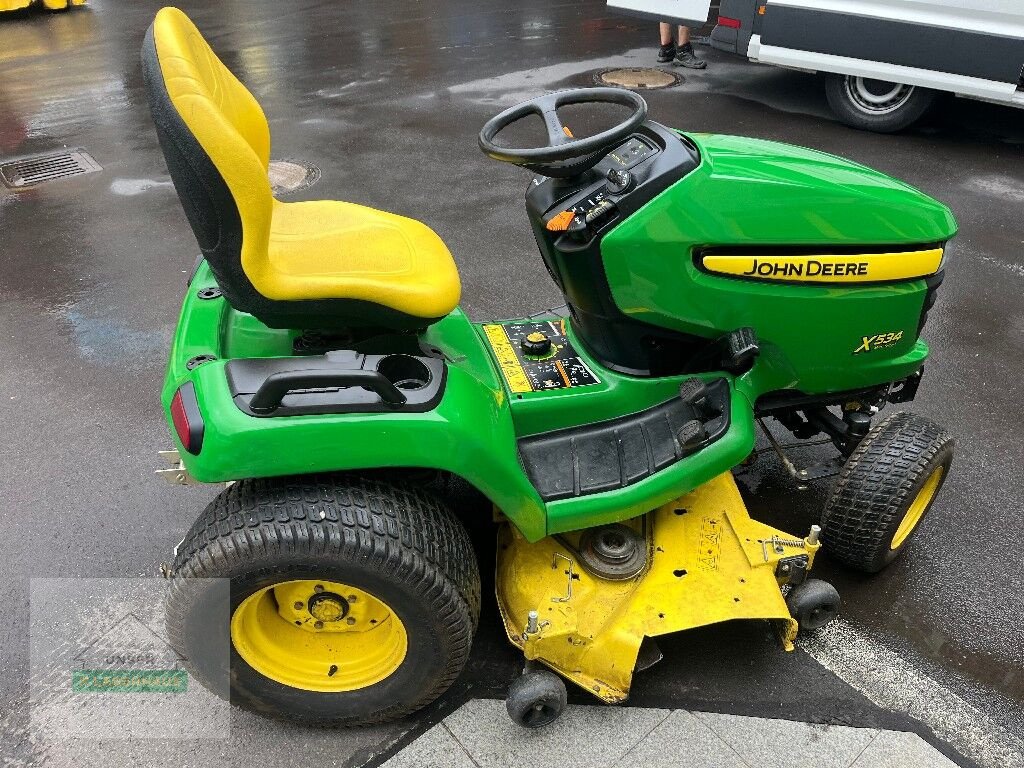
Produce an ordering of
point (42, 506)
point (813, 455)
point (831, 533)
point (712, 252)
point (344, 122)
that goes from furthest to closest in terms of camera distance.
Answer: point (344, 122) < point (813, 455) < point (42, 506) < point (831, 533) < point (712, 252)

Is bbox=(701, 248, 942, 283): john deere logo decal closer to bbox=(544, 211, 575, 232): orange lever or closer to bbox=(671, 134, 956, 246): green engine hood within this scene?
bbox=(671, 134, 956, 246): green engine hood

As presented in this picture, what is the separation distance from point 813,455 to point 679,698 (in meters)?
1.27

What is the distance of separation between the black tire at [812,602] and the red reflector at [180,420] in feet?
5.32

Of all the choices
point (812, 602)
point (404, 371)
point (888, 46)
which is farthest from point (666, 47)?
point (404, 371)

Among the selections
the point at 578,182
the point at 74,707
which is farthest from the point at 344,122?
the point at 74,707

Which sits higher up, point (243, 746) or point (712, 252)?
point (712, 252)

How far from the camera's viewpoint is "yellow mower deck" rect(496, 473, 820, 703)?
199cm

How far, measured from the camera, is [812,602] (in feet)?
7.12

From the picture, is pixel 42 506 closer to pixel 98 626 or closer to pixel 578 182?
pixel 98 626

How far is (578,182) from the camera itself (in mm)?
2115

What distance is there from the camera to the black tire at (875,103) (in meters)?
5.79

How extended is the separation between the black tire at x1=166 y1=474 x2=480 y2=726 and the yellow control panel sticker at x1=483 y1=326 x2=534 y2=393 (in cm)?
46

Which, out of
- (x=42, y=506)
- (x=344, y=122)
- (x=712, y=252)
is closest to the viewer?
(x=712, y=252)

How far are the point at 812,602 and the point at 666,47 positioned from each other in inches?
279
